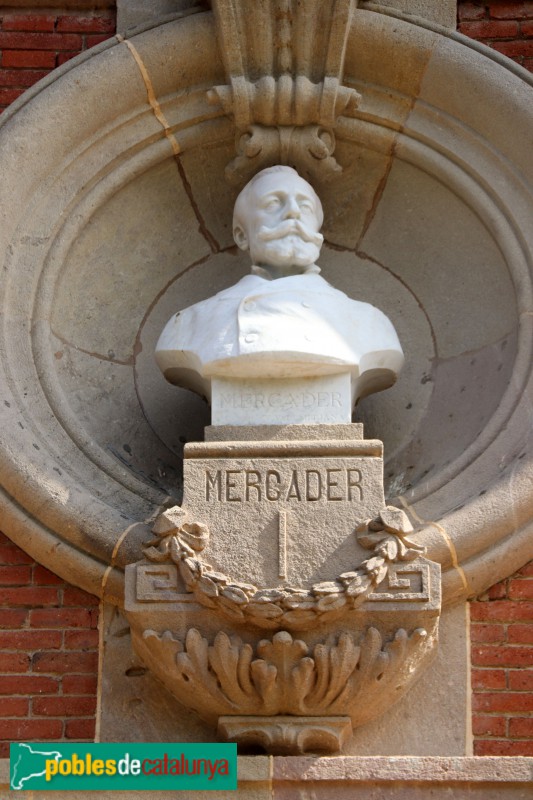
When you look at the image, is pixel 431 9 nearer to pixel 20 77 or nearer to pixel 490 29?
pixel 490 29

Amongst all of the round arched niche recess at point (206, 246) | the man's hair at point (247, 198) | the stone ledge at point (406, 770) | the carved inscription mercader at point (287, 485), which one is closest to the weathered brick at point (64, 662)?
the round arched niche recess at point (206, 246)

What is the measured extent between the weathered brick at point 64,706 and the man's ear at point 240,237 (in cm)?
173

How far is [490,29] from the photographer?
6.85 metres

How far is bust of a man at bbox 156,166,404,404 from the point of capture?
5.93 m

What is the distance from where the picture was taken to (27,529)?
592 centimetres

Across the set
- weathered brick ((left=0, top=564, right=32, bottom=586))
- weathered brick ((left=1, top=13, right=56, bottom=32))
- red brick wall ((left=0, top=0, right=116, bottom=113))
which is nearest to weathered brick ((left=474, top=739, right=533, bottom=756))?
weathered brick ((left=0, top=564, right=32, bottom=586))

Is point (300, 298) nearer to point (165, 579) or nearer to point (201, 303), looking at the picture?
point (201, 303)

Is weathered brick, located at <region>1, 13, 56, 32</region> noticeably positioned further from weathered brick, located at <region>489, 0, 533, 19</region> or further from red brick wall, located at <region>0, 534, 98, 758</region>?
red brick wall, located at <region>0, 534, 98, 758</region>

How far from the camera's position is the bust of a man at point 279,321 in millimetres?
5926

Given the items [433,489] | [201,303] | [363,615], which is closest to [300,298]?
[201,303]

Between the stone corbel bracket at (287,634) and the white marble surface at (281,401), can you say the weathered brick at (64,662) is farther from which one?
the white marble surface at (281,401)

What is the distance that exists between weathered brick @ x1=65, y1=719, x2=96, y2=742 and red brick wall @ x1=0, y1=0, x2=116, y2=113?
2.39m

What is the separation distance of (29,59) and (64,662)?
235 centimetres


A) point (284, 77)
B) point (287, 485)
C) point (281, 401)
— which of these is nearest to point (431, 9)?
point (284, 77)
